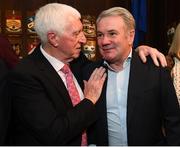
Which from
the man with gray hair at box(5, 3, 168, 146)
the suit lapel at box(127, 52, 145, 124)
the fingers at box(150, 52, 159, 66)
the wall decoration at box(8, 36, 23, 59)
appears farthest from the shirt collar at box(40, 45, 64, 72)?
the wall decoration at box(8, 36, 23, 59)

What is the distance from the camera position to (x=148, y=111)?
2.20 meters

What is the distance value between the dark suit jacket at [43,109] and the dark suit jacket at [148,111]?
0.18m

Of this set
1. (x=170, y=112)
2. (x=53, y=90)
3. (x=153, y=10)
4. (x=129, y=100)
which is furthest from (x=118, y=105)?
(x=153, y=10)

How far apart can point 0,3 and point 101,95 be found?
95.1 inches

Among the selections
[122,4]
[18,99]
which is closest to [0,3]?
[122,4]

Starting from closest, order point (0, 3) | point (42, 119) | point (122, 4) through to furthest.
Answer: point (42, 119) < point (0, 3) < point (122, 4)

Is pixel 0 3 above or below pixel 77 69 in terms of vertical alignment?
above

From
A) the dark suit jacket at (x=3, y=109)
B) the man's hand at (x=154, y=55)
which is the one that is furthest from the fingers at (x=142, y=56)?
the dark suit jacket at (x=3, y=109)

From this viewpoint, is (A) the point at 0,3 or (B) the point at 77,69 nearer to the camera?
(B) the point at 77,69

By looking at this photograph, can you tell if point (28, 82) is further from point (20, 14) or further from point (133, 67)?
point (20, 14)

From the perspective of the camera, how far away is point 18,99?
2053 millimetres

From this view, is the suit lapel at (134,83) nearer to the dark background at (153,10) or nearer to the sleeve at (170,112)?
the sleeve at (170,112)

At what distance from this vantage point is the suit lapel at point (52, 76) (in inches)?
82.8

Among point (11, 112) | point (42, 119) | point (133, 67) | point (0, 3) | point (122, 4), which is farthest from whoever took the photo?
point (122, 4)
